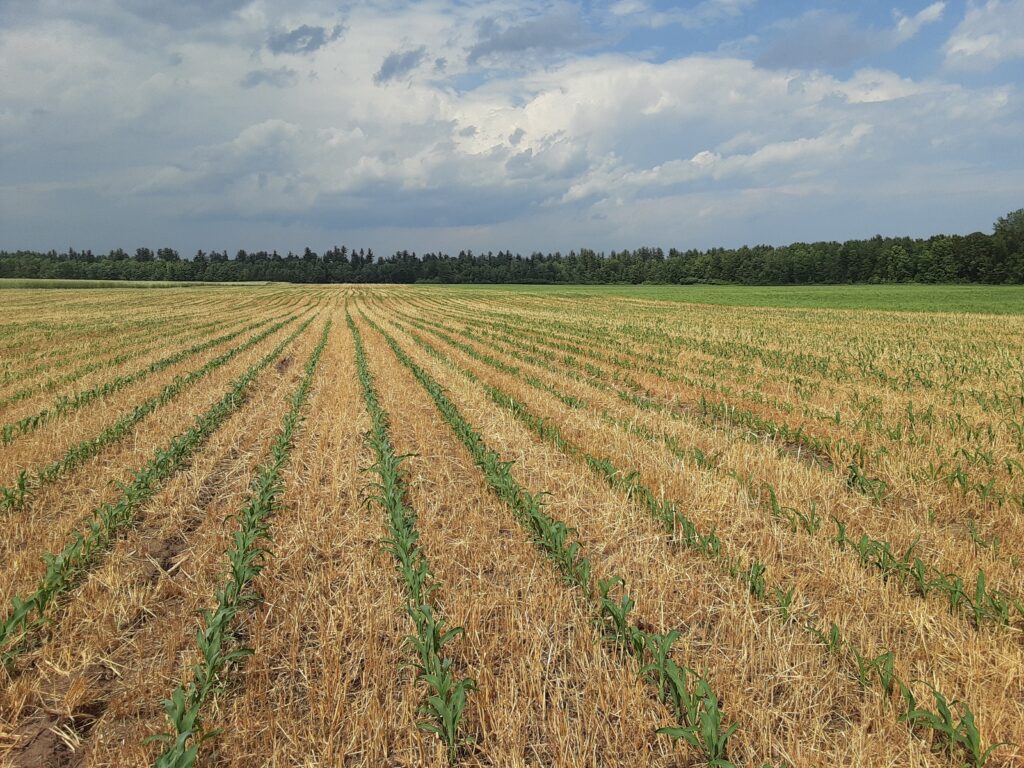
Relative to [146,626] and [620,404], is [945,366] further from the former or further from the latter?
[146,626]

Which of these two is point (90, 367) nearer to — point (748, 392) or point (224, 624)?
point (224, 624)

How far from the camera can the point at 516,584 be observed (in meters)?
4.49

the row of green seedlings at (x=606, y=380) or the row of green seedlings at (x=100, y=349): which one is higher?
the row of green seedlings at (x=100, y=349)

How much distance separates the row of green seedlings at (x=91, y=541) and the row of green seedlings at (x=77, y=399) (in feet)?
7.93

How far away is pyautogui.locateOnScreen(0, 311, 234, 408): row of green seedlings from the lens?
38.4ft

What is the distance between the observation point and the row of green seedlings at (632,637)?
9.04 feet

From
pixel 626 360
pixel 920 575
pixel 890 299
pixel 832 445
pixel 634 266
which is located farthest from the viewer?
pixel 634 266

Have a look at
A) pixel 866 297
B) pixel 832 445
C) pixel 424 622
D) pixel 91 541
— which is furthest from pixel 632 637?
pixel 866 297

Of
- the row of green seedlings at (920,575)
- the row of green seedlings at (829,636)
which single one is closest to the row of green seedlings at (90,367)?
the row of green seedlings at (829,636)

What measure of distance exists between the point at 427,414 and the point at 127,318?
101ft

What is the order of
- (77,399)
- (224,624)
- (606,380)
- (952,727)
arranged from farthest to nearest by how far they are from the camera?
(606,380)
(77,399)
(224,624)
(952,727)

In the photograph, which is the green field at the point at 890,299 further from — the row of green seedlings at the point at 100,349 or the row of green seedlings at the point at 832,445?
the row of green seedlings at the point at 100,349

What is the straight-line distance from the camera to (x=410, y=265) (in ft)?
539

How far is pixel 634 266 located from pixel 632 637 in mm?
155400
